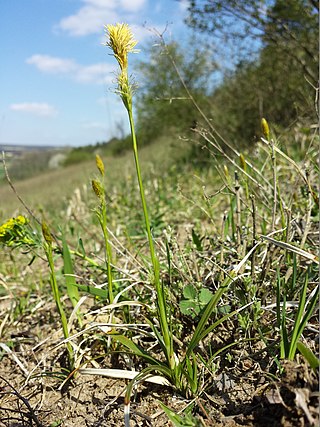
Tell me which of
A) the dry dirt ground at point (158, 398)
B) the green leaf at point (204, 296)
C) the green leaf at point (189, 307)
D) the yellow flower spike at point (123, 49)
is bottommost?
the dry dirt ground at point (158, 398)

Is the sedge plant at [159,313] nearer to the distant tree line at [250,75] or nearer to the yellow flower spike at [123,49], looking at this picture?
the yellow flower spike at [123,49]

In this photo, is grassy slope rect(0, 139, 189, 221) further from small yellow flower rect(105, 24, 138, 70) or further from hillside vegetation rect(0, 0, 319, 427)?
small yellow flower rect(105, 24, 138, 70)

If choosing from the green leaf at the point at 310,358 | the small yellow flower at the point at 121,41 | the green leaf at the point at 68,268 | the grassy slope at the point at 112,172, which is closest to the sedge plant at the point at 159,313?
the small yellow flower at the point at 121,41

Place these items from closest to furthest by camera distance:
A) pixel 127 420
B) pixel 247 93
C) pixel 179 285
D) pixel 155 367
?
pixel 127 420 < pixel 155 367 < pixel 179 285 < pixel 247 93

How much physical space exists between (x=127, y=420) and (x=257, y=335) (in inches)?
20.7

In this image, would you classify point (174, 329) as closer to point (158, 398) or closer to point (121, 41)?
point (158, 398)

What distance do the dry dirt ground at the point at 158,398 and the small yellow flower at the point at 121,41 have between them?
85cm

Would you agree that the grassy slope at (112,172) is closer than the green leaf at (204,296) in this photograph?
No

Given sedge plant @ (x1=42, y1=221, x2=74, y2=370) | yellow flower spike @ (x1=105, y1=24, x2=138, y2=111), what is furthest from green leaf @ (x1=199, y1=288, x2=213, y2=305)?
yellow flower spike @ (x1=105, y1=24, x2=138, y2=111)

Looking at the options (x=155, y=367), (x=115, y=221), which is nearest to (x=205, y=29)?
(x=115, y=221)

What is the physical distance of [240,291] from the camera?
1.38m

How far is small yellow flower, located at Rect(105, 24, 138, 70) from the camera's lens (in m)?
0.98

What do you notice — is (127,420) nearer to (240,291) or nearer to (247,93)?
(240,291)

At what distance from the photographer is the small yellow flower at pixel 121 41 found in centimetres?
98
